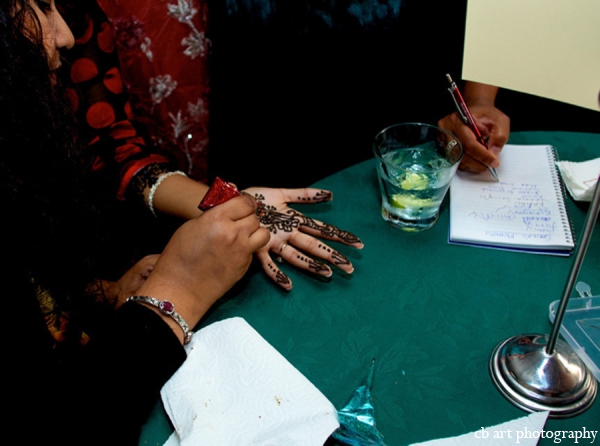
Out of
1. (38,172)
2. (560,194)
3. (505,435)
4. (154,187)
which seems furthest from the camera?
(154,187)

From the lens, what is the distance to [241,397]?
62cm

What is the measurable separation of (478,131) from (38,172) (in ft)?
2.62

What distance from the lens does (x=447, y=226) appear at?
89 cm

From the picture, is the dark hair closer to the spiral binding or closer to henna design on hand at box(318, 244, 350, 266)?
henna design on hand at box(318, 244, 350, 266)

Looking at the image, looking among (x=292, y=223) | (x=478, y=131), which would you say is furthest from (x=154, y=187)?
(x=478, y=131)

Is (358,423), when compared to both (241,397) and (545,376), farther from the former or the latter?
(545,376)

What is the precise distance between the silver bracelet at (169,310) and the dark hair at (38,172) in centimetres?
12


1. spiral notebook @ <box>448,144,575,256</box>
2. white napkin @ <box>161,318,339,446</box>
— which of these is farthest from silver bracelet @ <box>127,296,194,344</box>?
spiral notebook @ <box>448,144,575,256</box>

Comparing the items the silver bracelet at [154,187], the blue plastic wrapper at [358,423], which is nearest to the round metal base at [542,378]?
the blue plastic wrapper at [358,423]

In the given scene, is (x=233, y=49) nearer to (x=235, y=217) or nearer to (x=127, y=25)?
(x=127, y=25)

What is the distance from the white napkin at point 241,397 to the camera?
22.7 inches

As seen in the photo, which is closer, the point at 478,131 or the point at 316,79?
the point at 478,131

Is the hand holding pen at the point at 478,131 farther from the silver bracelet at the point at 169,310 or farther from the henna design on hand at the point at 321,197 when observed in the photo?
the silver bracelet at the point at 169,310

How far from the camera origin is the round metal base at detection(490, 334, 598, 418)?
611 millimetres
